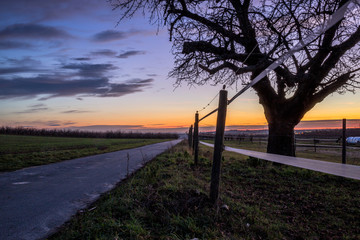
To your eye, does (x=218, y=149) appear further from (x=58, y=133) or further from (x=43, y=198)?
(x=58, y=133)

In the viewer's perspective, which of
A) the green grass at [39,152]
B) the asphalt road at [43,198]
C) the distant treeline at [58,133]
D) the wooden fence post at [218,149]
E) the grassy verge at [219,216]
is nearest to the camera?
the grassy verge at [219,216]

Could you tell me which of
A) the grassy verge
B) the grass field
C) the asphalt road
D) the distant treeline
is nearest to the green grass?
the asphalt road

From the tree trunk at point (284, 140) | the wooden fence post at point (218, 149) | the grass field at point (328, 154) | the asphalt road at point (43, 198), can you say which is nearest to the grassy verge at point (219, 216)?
the wooden fence post at point (218, 149)

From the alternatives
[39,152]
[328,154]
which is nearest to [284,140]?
[328,154]

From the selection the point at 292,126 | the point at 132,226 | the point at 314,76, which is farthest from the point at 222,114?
the point at 292,126

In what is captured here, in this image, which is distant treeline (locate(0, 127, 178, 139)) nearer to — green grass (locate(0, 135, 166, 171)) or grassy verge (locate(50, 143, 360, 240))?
green grass (locate(0, 135, 166, 171))

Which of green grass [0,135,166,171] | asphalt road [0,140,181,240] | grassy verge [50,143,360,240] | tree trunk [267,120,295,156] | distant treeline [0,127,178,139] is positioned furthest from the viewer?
distant treeline [0,127,178,139]

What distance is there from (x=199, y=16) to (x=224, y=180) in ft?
19.3

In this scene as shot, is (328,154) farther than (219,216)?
Yes

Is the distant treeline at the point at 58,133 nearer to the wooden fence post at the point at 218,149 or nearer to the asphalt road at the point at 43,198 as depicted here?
the asphalt road at the point at 43,198

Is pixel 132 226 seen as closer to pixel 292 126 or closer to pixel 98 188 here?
pixel 98 188

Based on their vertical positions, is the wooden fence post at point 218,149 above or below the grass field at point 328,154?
above

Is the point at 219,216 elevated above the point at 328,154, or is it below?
above

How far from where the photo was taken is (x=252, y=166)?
27.7 feet
